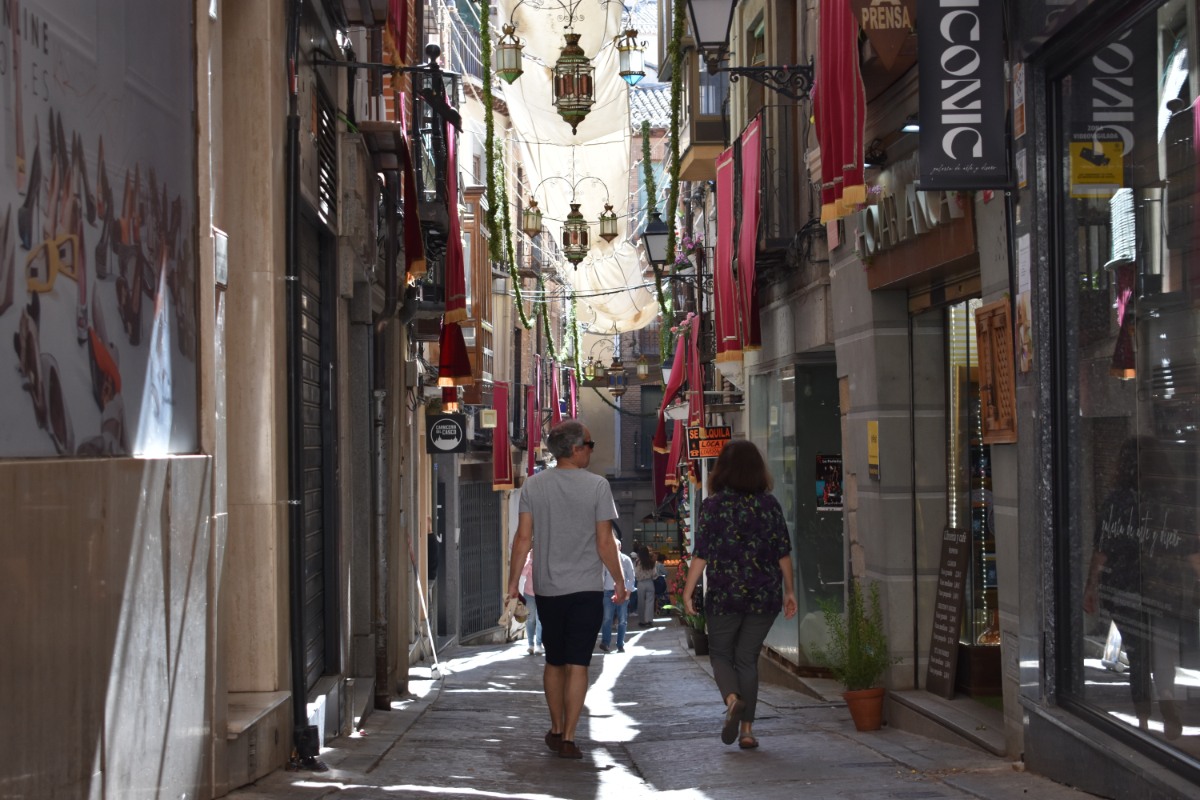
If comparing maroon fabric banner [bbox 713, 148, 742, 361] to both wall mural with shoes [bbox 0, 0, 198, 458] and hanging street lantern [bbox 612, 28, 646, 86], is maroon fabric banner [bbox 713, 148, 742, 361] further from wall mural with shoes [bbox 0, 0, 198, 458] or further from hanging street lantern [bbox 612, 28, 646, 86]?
wall mural with shoes [bbox 0, 0, 198, 458]

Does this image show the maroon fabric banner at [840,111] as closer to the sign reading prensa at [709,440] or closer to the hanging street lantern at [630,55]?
the hanging street lantern at [630,55]

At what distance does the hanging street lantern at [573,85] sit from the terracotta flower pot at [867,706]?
7975 mm

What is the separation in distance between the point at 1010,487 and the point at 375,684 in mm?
5886

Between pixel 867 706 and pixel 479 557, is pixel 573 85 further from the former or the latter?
pixel 479 557

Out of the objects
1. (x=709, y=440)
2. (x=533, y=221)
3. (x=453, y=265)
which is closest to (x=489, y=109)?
(x=453, y=265)

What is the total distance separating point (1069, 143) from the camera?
691 centimetres

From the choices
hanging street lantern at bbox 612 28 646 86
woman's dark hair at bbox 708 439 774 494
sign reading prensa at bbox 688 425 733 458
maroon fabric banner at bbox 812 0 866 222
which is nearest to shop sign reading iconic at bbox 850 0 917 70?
maroon fabric banner at bbox 812 0 866 222

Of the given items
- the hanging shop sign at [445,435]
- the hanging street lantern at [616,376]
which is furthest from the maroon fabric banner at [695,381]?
the hanging street lantern at [616,376]

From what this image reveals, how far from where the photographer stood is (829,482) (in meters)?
14.4

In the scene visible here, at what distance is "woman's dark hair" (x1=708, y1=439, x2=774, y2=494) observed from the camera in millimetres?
8852

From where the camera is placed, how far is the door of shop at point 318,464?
9.71 metres

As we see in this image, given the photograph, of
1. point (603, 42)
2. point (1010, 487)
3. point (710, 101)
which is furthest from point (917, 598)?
point (710, 101)

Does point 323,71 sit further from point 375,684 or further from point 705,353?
point 705,353

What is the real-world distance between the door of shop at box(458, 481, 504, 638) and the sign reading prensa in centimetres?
891
